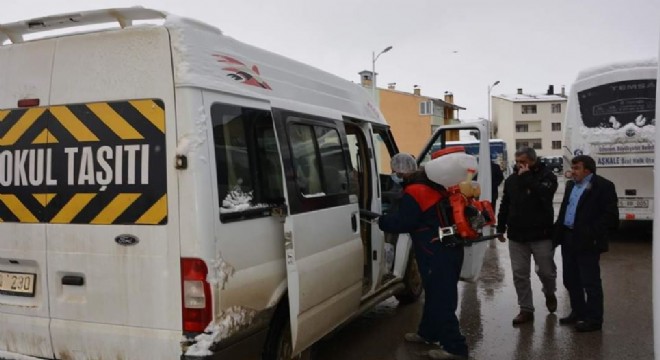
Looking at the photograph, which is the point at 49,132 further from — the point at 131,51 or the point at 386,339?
the point at 386,339

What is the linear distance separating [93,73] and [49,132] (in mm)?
446

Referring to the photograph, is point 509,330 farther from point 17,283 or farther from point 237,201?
point 17,283

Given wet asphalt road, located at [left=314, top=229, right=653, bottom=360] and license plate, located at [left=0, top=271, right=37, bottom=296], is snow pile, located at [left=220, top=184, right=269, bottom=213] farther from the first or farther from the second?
wet asphalt road, located at [left=314, top=229, right=653, bottom=360]

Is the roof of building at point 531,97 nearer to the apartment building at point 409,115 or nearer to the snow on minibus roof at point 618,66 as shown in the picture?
the apartment building at point 409,115

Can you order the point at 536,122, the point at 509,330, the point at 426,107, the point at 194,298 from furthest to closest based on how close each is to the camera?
the point at 536,122 < the point at 426,107 < the point at 509,330 < the point at 194,298

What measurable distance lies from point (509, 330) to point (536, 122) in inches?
2490

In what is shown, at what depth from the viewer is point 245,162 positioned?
132 inches

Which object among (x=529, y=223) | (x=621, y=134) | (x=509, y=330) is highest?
(x=621, y=134)

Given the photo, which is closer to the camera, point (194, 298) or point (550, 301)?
point (194, 298)

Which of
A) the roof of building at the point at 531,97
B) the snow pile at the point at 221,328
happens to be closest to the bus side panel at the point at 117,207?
the snow pile at the point at 221,328

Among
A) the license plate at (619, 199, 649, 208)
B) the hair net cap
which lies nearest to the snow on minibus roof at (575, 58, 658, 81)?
the license plate at (619, 199, 649, 208)

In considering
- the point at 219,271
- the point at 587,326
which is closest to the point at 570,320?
the point at 587,326

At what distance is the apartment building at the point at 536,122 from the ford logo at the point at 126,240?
6412 cm

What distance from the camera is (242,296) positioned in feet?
10.2
